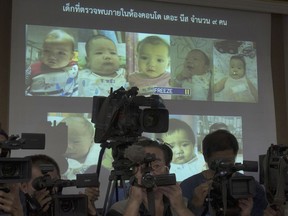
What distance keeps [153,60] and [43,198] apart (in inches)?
75.3

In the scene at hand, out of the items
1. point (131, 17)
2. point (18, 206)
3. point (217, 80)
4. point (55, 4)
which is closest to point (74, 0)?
point (55, 4)

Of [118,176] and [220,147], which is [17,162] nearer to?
[118,176]

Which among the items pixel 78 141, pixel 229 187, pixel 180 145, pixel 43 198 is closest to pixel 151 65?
pixel 180 145

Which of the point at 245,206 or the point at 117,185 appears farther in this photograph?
the point at 117,185

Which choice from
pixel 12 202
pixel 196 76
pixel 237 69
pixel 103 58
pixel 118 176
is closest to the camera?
pixel 12 202

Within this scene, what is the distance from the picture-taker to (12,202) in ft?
5.29

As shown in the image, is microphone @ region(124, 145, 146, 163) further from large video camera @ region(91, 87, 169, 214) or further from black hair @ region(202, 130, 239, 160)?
black hair @ region(202, 130, 239, 160)

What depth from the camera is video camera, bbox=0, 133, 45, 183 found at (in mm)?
1613

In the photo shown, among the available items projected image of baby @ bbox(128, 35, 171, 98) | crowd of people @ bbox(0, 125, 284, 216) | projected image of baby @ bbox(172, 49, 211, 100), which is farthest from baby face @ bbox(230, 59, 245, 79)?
crowd of people @ bbox(0, 125, 284, 216)

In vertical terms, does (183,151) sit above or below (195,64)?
below

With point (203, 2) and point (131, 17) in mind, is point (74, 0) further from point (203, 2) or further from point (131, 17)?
point (203, 2)

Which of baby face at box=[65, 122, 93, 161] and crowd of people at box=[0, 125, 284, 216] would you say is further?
baby face at box=[65, 122, 93, 161]

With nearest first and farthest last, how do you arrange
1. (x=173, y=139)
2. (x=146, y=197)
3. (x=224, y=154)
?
(x=146, y=197)
(x=224, y=154)
(x=173, y=139)

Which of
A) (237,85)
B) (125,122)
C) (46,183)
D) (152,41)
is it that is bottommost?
(46,183)
